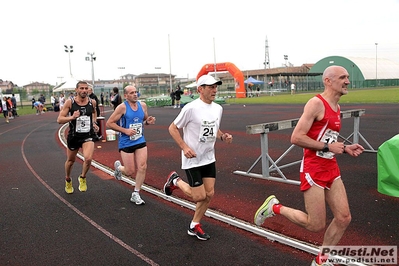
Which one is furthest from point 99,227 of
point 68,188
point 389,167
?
point 389,167

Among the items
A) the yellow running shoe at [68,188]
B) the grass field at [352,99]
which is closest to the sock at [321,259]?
the yellow running shoe at [68,188]

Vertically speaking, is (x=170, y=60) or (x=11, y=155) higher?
(x=170, y=60)

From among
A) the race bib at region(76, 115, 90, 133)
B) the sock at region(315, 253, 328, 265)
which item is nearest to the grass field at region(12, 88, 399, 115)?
the race bib at region(76, 115, 90, 133)

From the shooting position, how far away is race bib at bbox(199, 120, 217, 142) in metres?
4.45

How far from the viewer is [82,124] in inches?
258

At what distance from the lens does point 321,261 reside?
3.55 meters

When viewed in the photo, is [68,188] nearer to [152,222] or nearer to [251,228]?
[152,222]

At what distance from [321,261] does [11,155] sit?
11391 millimetres

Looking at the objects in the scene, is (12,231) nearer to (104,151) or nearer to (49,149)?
(104,151)

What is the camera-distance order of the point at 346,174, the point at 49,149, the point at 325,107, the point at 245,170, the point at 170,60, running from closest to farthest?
the point at 325,107, the point at 346,174, the point at 245,170, the point at 49,149, the point at 170,60

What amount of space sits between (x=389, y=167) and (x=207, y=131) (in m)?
3.09

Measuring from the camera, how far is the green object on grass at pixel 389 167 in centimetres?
539

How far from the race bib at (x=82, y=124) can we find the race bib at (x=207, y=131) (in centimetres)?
301

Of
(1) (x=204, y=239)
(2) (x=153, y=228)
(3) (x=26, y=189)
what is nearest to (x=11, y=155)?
(3) (x=26, y=189)
